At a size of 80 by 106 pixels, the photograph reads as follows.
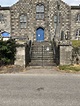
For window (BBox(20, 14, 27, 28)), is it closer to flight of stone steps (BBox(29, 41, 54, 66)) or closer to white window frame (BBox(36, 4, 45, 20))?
white window frame (BBox(36, 4, 45, 20))

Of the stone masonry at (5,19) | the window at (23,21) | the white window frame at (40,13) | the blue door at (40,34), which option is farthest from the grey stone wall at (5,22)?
the white window frame at (40,13)

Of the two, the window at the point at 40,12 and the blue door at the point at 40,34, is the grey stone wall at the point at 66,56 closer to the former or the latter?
the blue door at the point at 40,34

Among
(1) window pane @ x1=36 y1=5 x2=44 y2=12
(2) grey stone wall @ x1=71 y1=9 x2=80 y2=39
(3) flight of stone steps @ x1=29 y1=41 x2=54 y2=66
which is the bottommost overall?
(3) flight of stone steps @ x1=29 y1=41 x2=54 y2=66

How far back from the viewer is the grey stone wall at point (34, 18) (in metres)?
33.0

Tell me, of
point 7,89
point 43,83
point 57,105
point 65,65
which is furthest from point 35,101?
point 65,65

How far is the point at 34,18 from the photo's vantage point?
33062 millimetres

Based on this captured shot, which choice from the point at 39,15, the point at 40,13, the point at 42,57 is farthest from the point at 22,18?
the point at 42,57

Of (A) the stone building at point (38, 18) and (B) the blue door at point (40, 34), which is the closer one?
(A) the stone building at point (38, 18)

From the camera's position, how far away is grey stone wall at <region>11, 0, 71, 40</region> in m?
33.0

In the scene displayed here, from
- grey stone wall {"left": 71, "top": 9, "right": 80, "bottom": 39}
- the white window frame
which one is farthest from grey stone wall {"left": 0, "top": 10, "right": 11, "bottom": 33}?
grey stone wall {"left": 71, "top": 9, "right": 80, "bottom": 39}

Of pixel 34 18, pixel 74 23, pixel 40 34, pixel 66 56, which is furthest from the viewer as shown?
pixel 74 23

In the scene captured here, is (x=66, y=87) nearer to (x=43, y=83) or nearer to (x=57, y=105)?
(x=43, y=83)

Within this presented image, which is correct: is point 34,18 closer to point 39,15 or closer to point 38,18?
point 38,18

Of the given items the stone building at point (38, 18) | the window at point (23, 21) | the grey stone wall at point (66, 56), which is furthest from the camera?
the window at point (23, 21)
